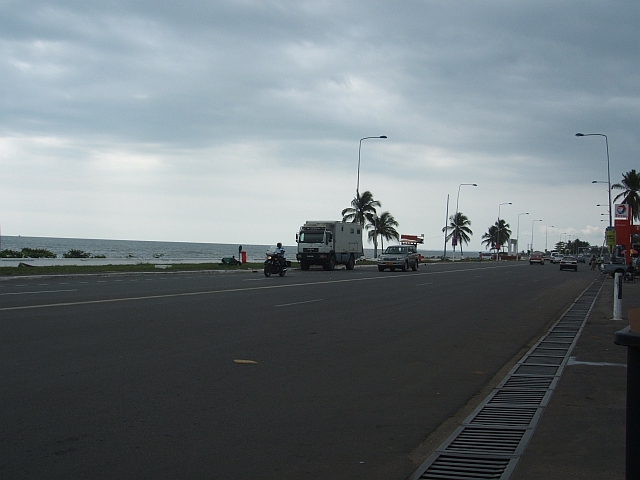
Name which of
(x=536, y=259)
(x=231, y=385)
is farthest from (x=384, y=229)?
(x=231, y=385)

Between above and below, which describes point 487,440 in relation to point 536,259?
below

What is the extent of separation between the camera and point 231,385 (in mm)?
8250

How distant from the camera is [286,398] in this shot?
7.68 m

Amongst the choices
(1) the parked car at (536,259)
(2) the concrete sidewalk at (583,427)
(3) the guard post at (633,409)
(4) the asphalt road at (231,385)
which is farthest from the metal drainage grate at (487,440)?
(1) the parked car at (536,259)

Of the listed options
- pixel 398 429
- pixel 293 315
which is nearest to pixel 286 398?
pixel 398 429

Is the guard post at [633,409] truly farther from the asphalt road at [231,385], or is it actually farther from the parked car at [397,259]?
the parked car at [397,259]

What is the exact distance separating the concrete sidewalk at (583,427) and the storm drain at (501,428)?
0.12 m

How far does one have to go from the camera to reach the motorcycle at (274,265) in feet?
116

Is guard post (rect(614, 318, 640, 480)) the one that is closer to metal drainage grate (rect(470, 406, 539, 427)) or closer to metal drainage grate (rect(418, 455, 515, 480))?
metal drainage grate (rect(418, 455, 515, 480))

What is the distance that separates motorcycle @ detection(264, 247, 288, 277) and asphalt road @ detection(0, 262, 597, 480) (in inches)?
685

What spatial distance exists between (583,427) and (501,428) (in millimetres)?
771

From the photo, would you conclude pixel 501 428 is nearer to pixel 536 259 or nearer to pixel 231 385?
pixel 231 385

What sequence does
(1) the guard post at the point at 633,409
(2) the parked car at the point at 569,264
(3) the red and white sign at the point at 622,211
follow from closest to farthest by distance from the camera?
(1) the guard post at the point at 633,409
(3) the red and white sign at the point at 622,211
(2) the parked car at the point at 569,264

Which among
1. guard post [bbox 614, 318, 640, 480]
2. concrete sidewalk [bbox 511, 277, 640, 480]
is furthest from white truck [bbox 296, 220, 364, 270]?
guard post [bbox 614, 318, 640, 480]
